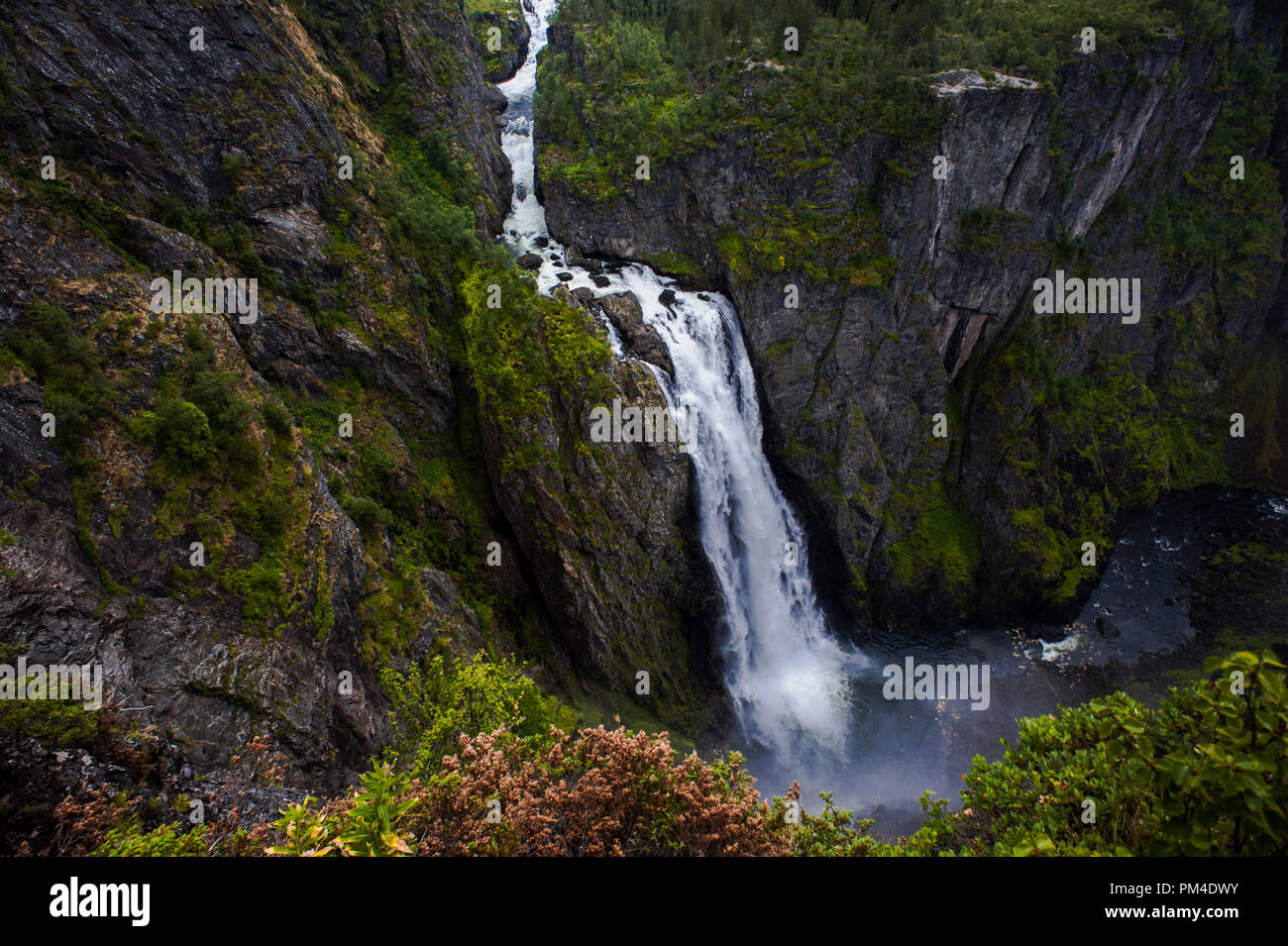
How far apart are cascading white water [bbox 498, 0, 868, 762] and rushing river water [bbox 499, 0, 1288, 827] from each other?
8 centimetres

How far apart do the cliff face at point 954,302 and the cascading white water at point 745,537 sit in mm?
2612

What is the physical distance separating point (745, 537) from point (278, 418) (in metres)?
23.0

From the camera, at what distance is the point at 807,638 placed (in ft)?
110

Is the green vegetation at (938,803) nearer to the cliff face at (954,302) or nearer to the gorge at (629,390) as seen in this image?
the gorge at (629,390)

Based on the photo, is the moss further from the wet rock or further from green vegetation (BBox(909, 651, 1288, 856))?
green vegetation (BBox(909, 651, 1288, 856))

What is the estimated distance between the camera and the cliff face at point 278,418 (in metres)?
12.9

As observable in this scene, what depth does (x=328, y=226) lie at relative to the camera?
76.8ft

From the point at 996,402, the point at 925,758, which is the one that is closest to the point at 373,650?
the point at 925,758

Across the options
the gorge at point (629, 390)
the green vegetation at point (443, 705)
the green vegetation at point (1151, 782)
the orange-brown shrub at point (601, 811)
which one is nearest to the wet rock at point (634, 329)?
the gorge at point (629, 390)

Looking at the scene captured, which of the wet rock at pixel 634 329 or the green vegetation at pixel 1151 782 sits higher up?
the wet rock at pixel 634 329

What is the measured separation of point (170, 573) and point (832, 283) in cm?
3433

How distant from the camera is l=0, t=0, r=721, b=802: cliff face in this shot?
12914 millimetres

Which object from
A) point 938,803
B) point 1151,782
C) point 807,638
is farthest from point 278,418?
point 807,638
